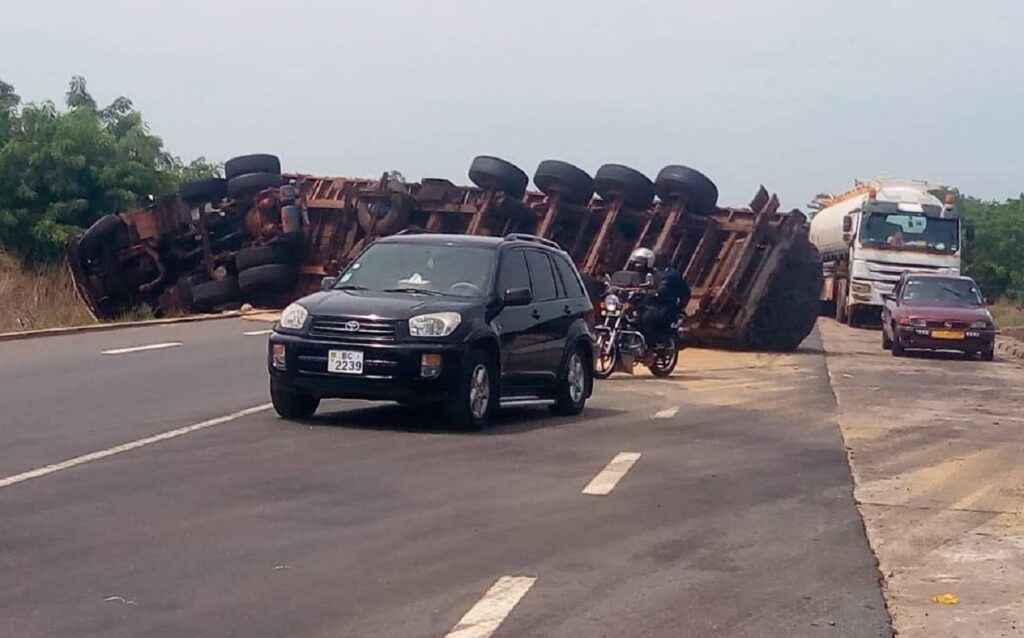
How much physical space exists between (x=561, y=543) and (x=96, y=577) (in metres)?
2.49

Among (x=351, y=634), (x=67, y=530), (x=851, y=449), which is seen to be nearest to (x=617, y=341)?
(x=851, y=449)

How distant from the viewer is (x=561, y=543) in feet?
27.5

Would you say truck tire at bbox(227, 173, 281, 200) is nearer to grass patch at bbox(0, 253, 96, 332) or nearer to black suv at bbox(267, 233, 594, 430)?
grass patch at bbox(0, 253, 96, 332)

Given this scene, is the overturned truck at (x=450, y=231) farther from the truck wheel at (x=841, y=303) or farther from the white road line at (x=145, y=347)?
the truck wheel at (x=841, y=303)

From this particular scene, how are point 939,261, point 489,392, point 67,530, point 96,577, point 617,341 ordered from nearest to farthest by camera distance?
1. point 96,577
2. point 67,530
3. point 489,392
4. point 617,341
5. point 939,261

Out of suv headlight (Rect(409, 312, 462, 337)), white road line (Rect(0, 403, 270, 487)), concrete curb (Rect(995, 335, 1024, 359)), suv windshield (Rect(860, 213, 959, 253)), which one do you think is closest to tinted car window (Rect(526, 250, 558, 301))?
suv headlight (Rect(409, 312, 462, 337))

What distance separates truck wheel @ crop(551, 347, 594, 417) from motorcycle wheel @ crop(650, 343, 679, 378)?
503 centimetres

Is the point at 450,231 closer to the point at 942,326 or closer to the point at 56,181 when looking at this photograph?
the point at 942,326

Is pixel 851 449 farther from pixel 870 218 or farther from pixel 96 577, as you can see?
pixel 870 218

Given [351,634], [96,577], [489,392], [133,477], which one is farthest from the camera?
[489,392]

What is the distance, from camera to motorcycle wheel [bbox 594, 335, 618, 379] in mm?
20016

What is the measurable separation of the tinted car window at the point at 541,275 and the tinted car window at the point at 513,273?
148mm

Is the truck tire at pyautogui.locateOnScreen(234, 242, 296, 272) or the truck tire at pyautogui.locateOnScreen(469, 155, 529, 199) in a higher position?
the truck tire at pyautogui.locateOnScreen(469, 155, 529, 199)

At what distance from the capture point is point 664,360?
20.7 metres
